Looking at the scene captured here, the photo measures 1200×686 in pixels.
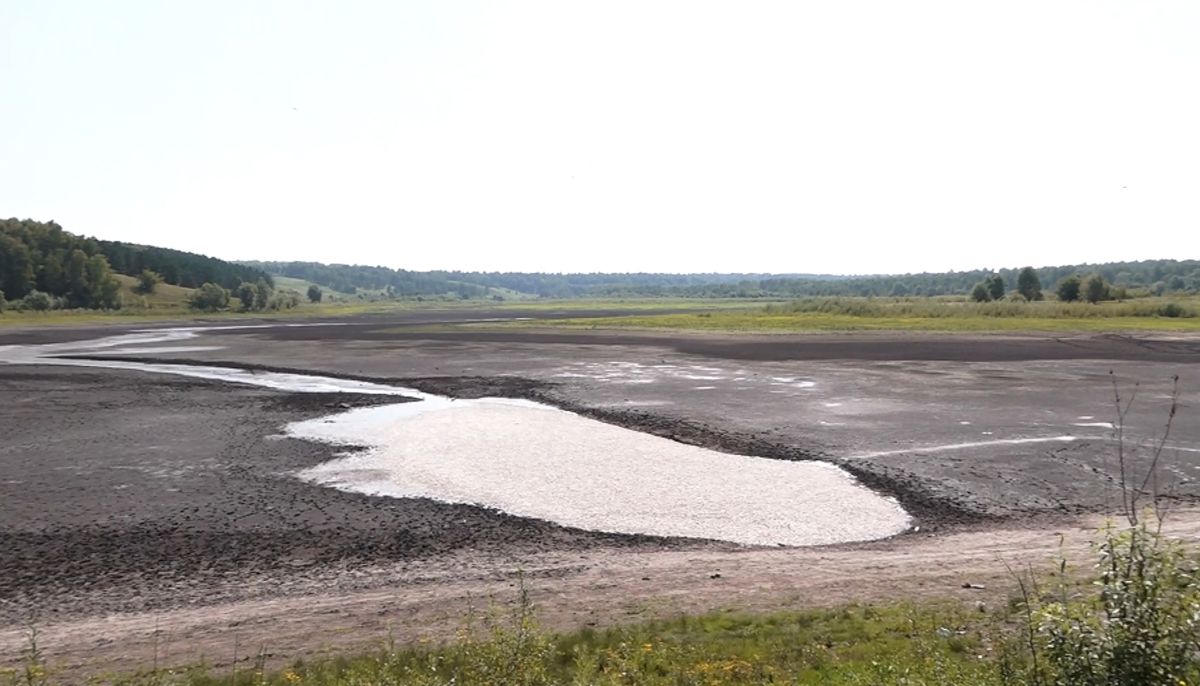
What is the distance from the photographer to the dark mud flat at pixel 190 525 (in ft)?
50.7

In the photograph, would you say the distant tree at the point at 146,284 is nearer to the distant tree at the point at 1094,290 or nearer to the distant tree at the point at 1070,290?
the distant tree at the point at 1070,290

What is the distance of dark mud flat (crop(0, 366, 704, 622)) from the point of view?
1545 centimetres

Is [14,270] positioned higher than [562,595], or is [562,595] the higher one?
[14,270]

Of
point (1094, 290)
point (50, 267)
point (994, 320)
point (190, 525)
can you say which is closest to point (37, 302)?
point (50, 267)

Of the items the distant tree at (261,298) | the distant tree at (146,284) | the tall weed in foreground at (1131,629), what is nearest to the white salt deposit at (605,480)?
the tall weed in foreground at (1131,629)

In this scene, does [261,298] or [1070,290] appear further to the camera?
[261,298]

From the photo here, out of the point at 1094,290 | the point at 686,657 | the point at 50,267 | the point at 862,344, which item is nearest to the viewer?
the point at 686,657

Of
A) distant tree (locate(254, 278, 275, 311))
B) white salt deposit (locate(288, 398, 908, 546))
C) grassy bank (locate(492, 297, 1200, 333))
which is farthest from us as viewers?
distant tree (locate(254, 278, 275, 311))

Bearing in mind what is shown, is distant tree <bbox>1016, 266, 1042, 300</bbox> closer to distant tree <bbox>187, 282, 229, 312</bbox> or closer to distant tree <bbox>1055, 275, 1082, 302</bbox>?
→ distant tree <bbox>1055, 275, 1082, 302</bbox>

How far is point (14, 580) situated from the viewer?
15.6m

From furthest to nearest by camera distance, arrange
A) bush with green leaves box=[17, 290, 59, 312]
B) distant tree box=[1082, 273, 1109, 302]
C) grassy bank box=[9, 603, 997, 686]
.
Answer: bush with green leaves box=[17, 290, 59, 312] < distant tree box=[1082, 273, 1109, 302] < grassy bank box=[9, 603, 997, 686]

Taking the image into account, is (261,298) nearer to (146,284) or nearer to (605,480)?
(146,284)

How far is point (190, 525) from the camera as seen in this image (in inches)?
760

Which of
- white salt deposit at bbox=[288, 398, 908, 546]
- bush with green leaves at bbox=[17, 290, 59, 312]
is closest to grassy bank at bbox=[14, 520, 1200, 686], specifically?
white salt deposit at bbox=[288, 398, 908, 546]
